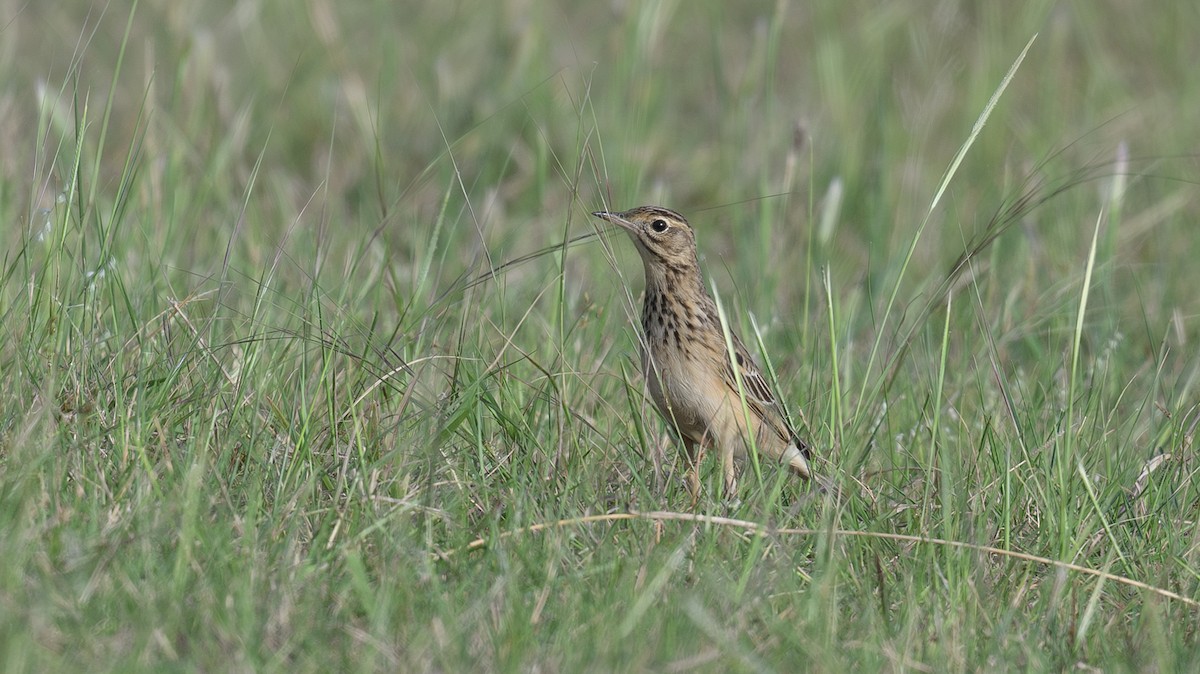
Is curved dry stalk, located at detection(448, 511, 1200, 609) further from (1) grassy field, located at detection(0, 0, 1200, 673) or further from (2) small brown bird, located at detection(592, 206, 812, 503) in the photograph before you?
(2) small brown bird, located at detection(592, 206, 812, 503)

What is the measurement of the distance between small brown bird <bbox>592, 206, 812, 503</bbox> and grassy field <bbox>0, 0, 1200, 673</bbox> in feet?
0.44

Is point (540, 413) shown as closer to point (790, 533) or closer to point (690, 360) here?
point (690, 360)

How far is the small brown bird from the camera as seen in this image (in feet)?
18.7

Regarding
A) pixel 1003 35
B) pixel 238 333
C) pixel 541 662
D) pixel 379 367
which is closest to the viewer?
pixel 541 662

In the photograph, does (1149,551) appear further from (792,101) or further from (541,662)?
(792,101)

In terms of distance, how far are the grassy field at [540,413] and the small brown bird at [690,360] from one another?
0.44 feet

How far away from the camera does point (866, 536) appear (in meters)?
4.61

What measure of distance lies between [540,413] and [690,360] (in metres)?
0.79

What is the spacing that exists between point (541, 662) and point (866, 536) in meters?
1.24

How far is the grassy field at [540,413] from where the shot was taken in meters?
3.88

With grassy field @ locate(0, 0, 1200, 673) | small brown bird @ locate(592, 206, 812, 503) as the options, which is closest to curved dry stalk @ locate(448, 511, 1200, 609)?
grassy field @ locate(0, 0, 1200, 673)

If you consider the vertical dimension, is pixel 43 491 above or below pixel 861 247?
above

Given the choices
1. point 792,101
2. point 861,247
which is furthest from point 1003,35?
point 861,247

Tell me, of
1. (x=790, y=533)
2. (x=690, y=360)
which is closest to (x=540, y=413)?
(x=690, y=360)
